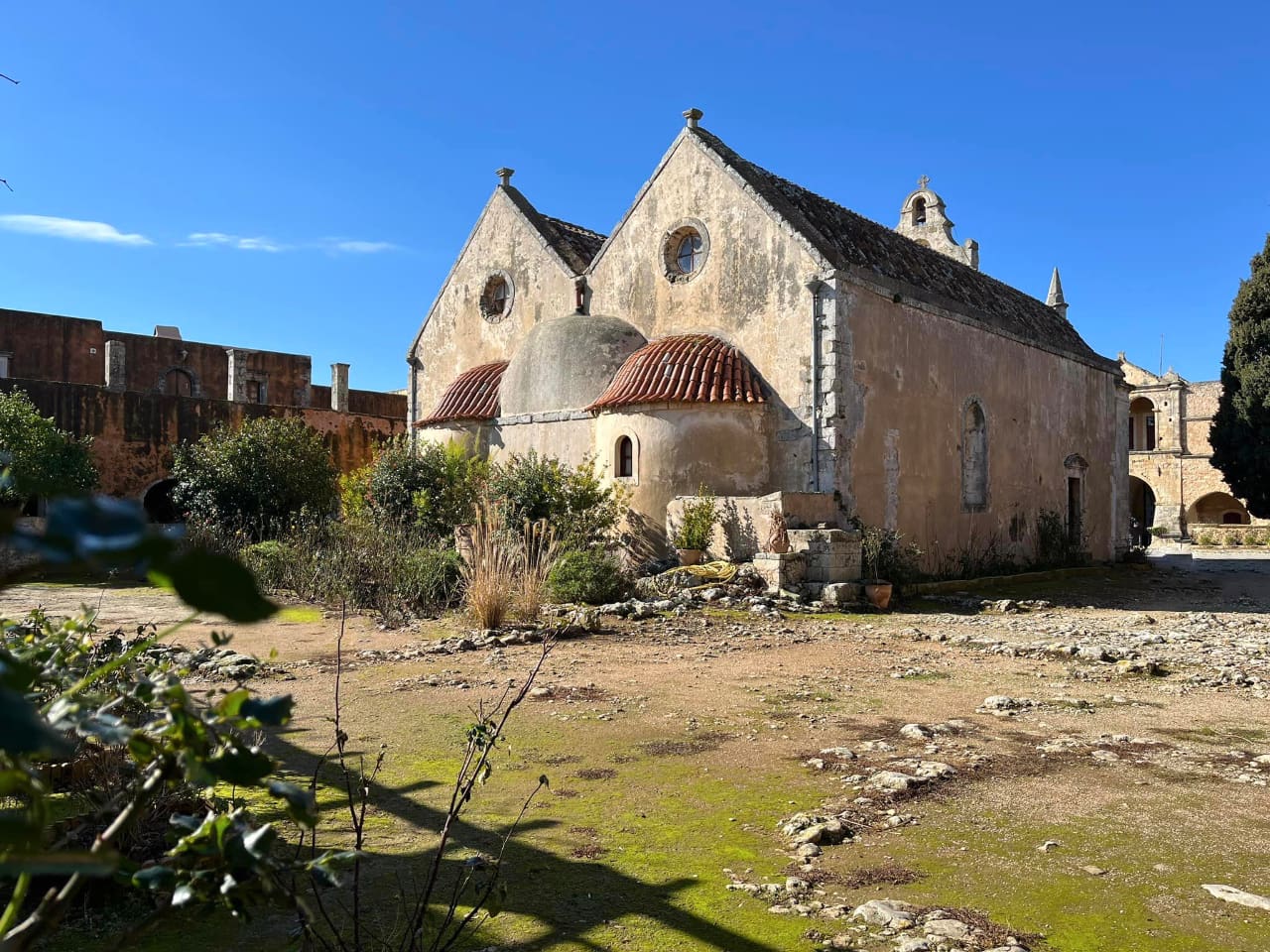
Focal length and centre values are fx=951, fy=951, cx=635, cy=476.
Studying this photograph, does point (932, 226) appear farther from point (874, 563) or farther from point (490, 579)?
point (490, 579)

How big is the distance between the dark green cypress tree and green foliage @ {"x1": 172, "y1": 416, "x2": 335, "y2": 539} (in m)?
26.4

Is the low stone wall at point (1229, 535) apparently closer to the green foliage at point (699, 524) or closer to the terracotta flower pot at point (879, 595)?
the terracotta flower pot at point (879, 595)

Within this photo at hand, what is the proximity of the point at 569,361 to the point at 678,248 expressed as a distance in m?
3.00

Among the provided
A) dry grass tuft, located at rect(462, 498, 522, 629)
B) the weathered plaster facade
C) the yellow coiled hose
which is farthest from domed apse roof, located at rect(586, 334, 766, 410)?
the weathered plaster facade

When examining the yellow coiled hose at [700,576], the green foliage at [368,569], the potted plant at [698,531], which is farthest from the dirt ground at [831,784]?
the potted plant at [698,531]

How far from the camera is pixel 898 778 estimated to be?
16.3 feet

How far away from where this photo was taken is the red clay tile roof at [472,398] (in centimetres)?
1994

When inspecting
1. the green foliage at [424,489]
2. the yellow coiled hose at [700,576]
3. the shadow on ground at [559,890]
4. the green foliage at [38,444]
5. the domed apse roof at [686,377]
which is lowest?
the shadow on ground at [559,890]

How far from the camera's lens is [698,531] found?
15.1 m

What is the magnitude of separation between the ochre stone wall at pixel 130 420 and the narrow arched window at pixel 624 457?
9659mm

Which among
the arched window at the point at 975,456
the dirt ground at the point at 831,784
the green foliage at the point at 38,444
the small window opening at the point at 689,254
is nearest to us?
the dirt ground at the point at 831,784

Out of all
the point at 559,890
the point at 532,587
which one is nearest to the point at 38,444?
the point at 532,587

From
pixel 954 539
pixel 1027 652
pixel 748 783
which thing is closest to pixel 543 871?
pixel 748 783

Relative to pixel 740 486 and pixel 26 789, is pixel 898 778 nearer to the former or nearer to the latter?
pixel 26 789
